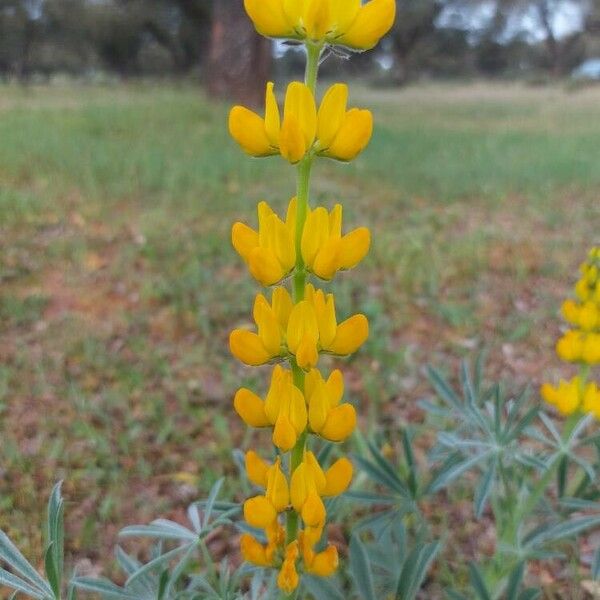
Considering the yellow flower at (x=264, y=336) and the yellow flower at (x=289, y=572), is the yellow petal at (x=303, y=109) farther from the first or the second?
the yellow flower at (x=289, y=572)

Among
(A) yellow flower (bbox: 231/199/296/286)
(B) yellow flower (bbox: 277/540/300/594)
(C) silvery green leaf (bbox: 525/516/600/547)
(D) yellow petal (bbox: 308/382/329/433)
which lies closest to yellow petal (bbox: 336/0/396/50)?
(A) yellow flower (bbox: 231/199/296/286)

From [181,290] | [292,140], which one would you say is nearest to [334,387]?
[292,140]

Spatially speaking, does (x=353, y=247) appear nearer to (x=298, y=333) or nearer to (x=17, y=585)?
(x=298, y=333)

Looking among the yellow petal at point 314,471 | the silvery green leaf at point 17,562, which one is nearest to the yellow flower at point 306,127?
the yellow petal at point 314,471

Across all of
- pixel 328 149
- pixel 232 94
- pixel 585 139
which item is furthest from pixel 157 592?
pixel 585 139

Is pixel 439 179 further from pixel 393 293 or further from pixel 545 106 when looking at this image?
pixel 545 106

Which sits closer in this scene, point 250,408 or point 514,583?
point 250,408

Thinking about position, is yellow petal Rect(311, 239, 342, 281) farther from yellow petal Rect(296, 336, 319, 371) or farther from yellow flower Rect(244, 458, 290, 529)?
yellow flower Rect(244, 458, 290, 529)
